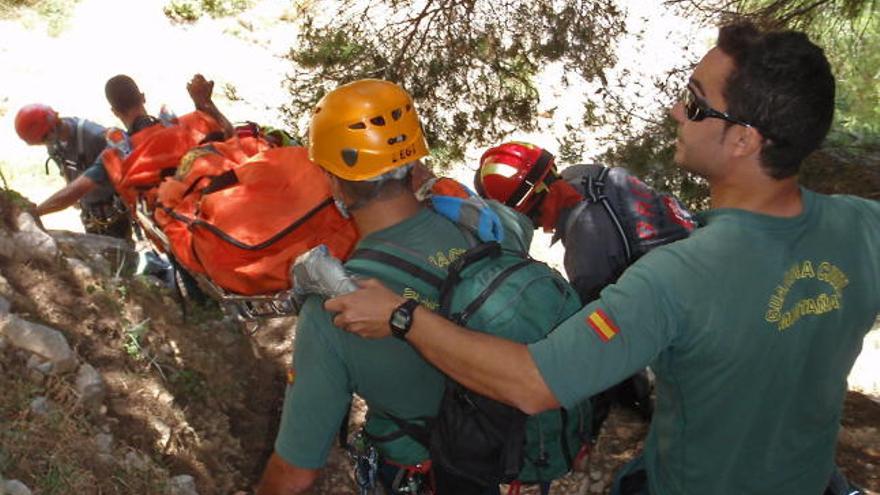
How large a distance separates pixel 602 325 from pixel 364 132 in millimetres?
1063

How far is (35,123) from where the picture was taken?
19.1 feet

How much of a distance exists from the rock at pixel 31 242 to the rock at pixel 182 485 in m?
1.47

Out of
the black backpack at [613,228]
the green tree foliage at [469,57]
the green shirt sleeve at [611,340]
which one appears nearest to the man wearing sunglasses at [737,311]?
the green shirt sleeve at [611,340]

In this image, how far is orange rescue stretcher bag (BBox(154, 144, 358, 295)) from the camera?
335 centimetres

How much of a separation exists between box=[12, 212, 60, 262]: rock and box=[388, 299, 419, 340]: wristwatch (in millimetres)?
2997

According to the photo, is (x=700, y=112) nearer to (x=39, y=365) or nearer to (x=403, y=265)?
(x=403, y=265)

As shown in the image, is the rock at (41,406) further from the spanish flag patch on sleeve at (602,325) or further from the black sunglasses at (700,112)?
the black sunglasses at (700,112)

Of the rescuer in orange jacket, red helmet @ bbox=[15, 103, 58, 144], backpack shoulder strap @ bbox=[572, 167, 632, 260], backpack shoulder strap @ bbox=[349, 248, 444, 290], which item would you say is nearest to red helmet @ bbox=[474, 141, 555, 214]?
backpack shoulder strap @ bbox=[572, 167, 632, 260]

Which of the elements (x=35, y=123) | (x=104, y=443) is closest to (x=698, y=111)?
(x=104, y=443)

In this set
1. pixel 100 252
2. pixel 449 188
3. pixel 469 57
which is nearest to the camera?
pixel 449 188

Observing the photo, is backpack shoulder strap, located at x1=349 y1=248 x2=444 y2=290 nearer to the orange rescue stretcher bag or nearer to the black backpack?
the orange rescue stretcher bag

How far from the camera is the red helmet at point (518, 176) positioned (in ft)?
12.6

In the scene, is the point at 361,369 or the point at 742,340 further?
the point at 361,369

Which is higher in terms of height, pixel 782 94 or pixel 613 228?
pixel 782 94
